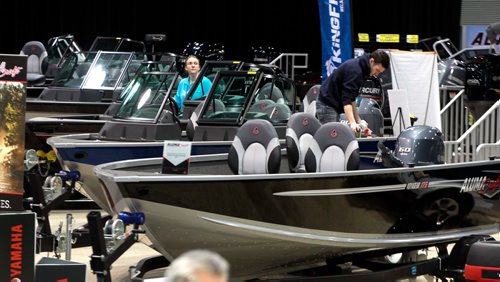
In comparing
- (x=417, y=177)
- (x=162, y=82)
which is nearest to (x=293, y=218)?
(x=417, y=177)

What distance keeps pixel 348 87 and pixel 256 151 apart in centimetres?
181

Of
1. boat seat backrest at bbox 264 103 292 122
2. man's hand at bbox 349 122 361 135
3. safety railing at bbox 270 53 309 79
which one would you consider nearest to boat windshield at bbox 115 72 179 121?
boat seat backrest at bbox 264 103 292 122

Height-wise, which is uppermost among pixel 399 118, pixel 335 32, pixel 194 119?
pixel 335 32

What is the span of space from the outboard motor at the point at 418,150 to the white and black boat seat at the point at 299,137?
558 mm

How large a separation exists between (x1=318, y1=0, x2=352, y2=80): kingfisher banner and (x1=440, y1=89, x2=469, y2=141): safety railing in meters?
1.87

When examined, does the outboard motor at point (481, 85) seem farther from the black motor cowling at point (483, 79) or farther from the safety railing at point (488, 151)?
the safety railing at point (488, 151)

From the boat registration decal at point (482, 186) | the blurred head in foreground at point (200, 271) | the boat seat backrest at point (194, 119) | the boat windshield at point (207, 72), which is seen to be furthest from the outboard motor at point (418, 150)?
the blurred head in foreground at point (200, 271)

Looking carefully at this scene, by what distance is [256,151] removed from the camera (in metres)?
→ 6.94

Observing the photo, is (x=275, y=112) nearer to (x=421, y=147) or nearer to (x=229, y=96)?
(x=229, y=96)

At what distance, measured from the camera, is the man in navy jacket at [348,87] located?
8414 millimetres

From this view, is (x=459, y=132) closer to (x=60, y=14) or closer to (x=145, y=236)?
(x=145, y=236)

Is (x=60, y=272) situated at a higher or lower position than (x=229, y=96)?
lower

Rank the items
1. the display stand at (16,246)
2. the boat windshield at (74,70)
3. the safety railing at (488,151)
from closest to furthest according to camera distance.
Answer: the display stand at (16,246)
the safety railing at (488,151)
the boat windshield at (74,70)

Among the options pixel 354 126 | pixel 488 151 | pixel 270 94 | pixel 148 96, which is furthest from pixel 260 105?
pixel 488 151
